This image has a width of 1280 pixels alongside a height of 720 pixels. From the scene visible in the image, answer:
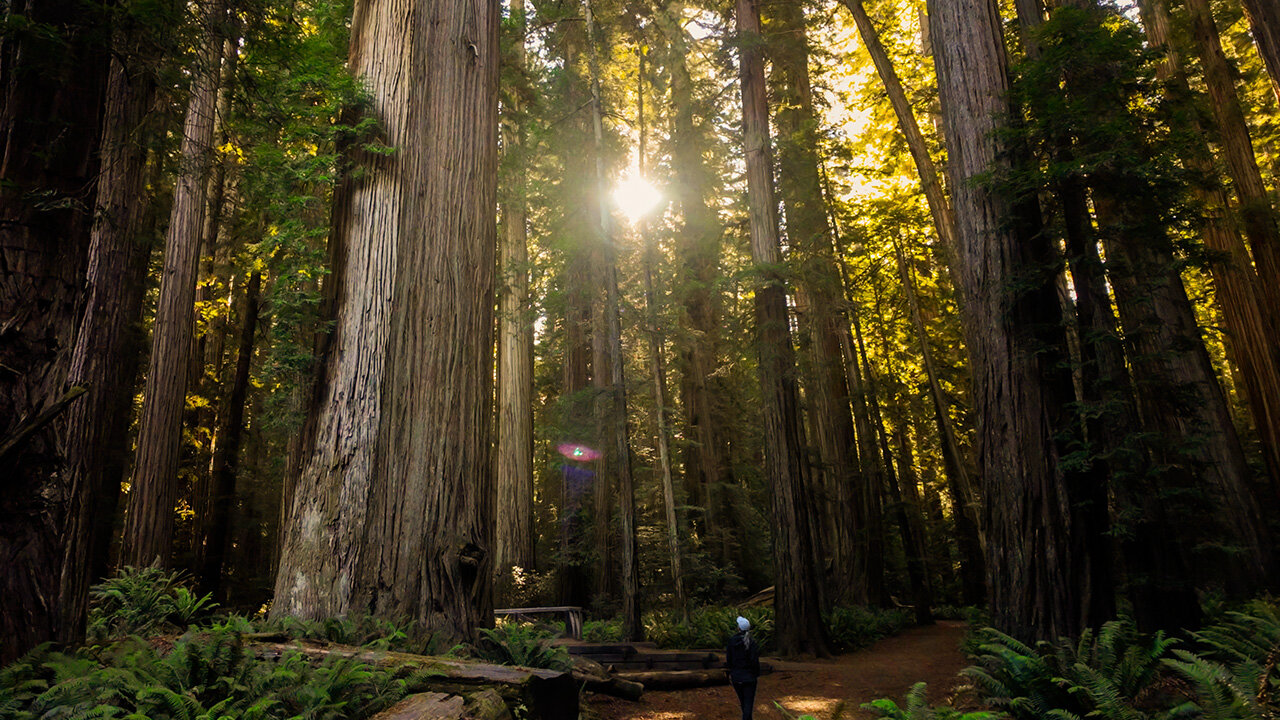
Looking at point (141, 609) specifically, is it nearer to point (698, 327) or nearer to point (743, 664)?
point (743, 664)

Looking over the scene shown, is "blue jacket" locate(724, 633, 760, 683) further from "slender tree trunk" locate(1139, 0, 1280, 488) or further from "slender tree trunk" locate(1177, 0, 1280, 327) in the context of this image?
"slender tree trunk" locate(1177, 0, 1280, 327)

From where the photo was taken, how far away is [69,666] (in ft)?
9.89

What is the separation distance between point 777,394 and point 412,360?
25.2 ft

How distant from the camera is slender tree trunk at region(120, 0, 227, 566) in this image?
9.29 m

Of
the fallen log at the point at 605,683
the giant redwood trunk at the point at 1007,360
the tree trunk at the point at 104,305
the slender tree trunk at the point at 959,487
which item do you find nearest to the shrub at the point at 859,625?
the slender tree trunk at the point at 959,487

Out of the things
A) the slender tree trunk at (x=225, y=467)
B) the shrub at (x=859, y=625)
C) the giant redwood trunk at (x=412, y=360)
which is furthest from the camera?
the slender tree trunk at (x=225, y=467)

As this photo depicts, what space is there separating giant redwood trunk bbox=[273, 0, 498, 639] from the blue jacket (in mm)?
2629

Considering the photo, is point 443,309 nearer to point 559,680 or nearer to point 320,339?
point 320,339

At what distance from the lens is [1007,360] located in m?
6.71

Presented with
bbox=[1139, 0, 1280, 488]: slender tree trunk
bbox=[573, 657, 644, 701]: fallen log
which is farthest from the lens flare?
bbox=[1139, 0, 1280, 488]: slender tree trunk

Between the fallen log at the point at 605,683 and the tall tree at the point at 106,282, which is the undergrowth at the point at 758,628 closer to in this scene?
the fallen log at the point at 605,683

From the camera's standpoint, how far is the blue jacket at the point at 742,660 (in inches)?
259

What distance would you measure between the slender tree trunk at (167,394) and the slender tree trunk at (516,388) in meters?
6.89

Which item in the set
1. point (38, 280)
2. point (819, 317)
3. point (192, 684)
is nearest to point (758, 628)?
point (819, 317)
